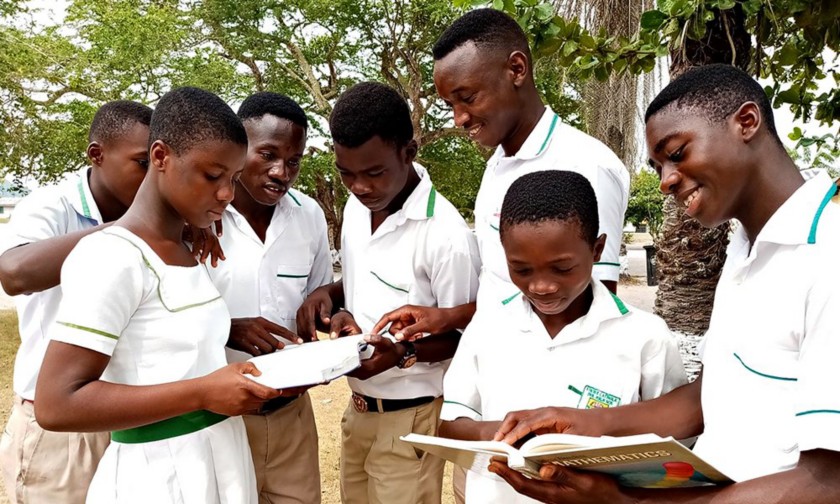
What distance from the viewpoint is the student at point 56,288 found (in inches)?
88.2

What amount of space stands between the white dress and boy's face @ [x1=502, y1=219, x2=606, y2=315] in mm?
917

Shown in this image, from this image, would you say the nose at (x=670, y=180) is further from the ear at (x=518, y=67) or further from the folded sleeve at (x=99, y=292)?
the folded sleeve at (x=99, y=292)

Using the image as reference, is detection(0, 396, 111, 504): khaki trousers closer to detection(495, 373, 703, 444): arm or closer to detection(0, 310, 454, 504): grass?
detection(495, 373, 703, 444): arm

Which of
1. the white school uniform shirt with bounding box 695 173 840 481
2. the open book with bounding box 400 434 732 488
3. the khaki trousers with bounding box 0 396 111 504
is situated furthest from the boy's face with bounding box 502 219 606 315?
the khaki trousers with bounding box 0 396 111 504

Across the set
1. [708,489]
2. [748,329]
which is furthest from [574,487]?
[748,329]

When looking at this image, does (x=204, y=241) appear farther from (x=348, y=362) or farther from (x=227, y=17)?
(x=227, y=17)

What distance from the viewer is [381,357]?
229cm

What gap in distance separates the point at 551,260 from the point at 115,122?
5.40 ft

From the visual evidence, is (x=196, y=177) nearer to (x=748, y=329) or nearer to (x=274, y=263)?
(x=274, y=263)

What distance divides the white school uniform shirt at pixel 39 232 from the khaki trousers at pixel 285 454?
773mm

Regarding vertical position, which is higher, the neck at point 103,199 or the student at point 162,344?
the neck at point 103,199

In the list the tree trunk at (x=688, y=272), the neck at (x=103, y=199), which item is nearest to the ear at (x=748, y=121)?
the neck at (x=103, y=199)

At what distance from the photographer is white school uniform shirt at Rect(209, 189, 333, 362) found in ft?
8.20

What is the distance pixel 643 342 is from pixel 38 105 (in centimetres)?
1316
